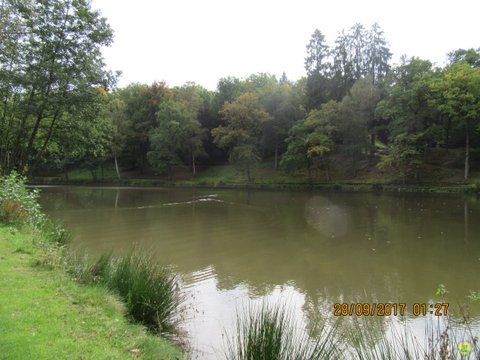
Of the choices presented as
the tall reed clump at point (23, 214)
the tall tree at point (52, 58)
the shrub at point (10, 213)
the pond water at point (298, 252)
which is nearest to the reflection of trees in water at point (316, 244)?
the pond water at point (298, 252)

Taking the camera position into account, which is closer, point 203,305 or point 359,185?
point 203,305

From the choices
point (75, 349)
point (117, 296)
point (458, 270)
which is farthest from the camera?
point (458, 270)

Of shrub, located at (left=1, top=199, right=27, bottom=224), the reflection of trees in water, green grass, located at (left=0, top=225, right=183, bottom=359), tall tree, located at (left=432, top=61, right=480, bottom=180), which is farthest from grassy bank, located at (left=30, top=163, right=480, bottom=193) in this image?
green grass, located at (left=0, top=225, right=183, bottom=359)

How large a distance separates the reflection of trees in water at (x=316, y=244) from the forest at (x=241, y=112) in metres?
5.49

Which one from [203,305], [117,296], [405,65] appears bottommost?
[203,305]

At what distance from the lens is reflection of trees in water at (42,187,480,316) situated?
28.7ft

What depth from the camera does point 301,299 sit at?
7789 mm

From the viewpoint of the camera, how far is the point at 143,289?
5.91 metres

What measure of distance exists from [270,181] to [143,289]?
Answer: 36.7 meters

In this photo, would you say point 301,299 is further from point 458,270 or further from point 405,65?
point 405,65

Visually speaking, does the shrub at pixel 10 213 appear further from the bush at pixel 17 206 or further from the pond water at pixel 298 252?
the pond water at pixel 298 252

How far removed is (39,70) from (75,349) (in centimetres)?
1448

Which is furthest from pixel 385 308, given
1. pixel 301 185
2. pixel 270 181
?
pixel 270 181

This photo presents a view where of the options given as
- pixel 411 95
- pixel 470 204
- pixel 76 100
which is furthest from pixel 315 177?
pixel 76 100
